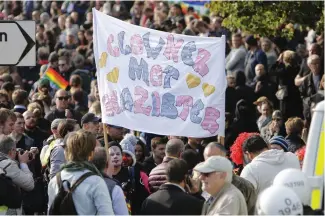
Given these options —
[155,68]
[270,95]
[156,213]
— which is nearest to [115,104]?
[155,68]

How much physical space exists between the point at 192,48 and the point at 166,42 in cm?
30

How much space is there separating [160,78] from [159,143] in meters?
1.07

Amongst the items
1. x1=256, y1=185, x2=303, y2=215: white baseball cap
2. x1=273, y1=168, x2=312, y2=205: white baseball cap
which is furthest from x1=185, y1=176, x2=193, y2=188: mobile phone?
x1=256, y1=185, x2=303, y2=215: white baseball cap

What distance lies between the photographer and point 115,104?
13602mm

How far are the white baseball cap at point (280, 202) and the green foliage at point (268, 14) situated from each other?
12.1 meters

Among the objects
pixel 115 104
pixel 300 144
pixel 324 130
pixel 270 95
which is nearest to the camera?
pixel 324 130

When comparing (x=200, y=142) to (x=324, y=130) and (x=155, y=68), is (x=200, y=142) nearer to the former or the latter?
(x=155, y=68)

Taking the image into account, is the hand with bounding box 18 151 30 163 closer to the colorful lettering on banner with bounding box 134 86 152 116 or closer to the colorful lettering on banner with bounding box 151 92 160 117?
the colorful lettering on banner with bounding box 134 86 152 116

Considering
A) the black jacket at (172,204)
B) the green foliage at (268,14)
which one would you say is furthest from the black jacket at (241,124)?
the black jacket at (172,204)

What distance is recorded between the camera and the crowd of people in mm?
9872

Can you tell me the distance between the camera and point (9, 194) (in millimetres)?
11664

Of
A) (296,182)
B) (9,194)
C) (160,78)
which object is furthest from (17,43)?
(296,182)

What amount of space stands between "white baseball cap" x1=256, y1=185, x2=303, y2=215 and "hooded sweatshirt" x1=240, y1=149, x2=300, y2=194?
10.8ft

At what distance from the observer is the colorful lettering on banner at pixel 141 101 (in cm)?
1368
